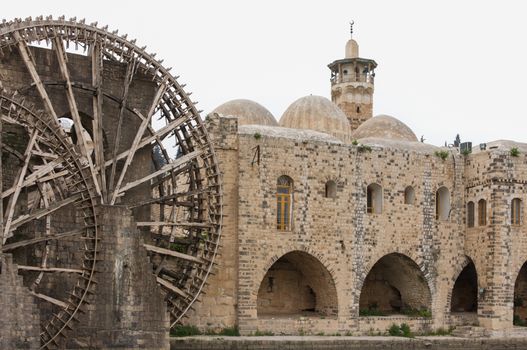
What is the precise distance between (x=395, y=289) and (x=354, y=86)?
38.4 ft

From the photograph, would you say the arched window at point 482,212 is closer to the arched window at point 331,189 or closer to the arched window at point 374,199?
the arched window at point 374,199

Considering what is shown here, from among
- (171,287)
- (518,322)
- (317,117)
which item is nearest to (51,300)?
(171,287)

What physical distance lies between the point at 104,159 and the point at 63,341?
443 centimetres

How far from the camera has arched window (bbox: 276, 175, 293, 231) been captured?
77.2ft

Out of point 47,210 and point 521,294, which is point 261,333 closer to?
point 47,210

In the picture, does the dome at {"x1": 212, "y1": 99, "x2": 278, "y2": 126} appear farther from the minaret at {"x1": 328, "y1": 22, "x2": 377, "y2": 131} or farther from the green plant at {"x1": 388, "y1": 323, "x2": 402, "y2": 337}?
the minaret at {"x1": 328, "y1": 22, "x2": 377, "y2": 131}

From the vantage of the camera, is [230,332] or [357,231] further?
[357,231]

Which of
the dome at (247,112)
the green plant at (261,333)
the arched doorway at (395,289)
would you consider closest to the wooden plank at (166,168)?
the green plant at (261,333)

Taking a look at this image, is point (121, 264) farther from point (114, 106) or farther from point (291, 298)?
point (291, 298)

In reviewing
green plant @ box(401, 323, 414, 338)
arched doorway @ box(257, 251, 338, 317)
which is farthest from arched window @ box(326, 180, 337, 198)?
green plant @ box(401, 323, 414, 338)

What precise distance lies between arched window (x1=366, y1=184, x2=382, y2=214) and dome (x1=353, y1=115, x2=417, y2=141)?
18.6 feet

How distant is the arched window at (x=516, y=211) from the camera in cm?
2550

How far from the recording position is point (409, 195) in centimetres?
2542

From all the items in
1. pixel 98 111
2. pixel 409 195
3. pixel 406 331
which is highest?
pixel 98 111
